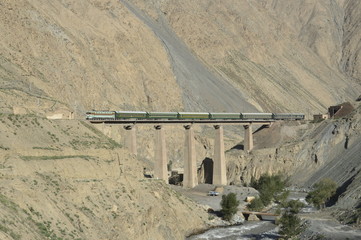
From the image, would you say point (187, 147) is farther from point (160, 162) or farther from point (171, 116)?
point (160, 162)

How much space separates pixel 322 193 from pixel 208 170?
93.6ft

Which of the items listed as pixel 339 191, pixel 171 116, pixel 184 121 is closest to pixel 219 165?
pixel 184 121

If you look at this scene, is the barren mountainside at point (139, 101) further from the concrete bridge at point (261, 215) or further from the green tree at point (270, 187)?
the concrete bridge at point (261, 215)

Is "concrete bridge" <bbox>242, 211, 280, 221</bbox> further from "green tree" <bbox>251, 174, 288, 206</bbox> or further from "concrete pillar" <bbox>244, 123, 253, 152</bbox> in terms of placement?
"concrete pillar" <bbox>244, 123, 253, 152</bbox>

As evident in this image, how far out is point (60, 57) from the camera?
9650cm

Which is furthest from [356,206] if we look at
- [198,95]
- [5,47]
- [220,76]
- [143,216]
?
[220,76]

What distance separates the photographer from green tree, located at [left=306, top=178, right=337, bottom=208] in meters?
71.7

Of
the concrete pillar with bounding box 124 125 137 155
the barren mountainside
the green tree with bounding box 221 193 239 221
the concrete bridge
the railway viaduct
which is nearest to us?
the barren mountainside

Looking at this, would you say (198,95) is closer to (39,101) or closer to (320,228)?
(39,101)

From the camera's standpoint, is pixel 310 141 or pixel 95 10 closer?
pixel 310 141

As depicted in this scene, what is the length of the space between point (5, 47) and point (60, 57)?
10946 millimetres

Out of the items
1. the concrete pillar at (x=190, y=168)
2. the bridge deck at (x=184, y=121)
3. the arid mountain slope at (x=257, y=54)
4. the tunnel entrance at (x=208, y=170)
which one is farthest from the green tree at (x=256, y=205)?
the arid mountain slope at (x=257, y=54)

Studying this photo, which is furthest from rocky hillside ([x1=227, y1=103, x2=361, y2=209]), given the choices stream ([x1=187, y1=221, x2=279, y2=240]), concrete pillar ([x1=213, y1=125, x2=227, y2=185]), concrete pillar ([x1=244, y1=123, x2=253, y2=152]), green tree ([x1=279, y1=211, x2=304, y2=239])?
green tree ([x1=279, y1=211, x2=304, y2=239])

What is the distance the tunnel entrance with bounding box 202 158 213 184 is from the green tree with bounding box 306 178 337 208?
23775 mm
